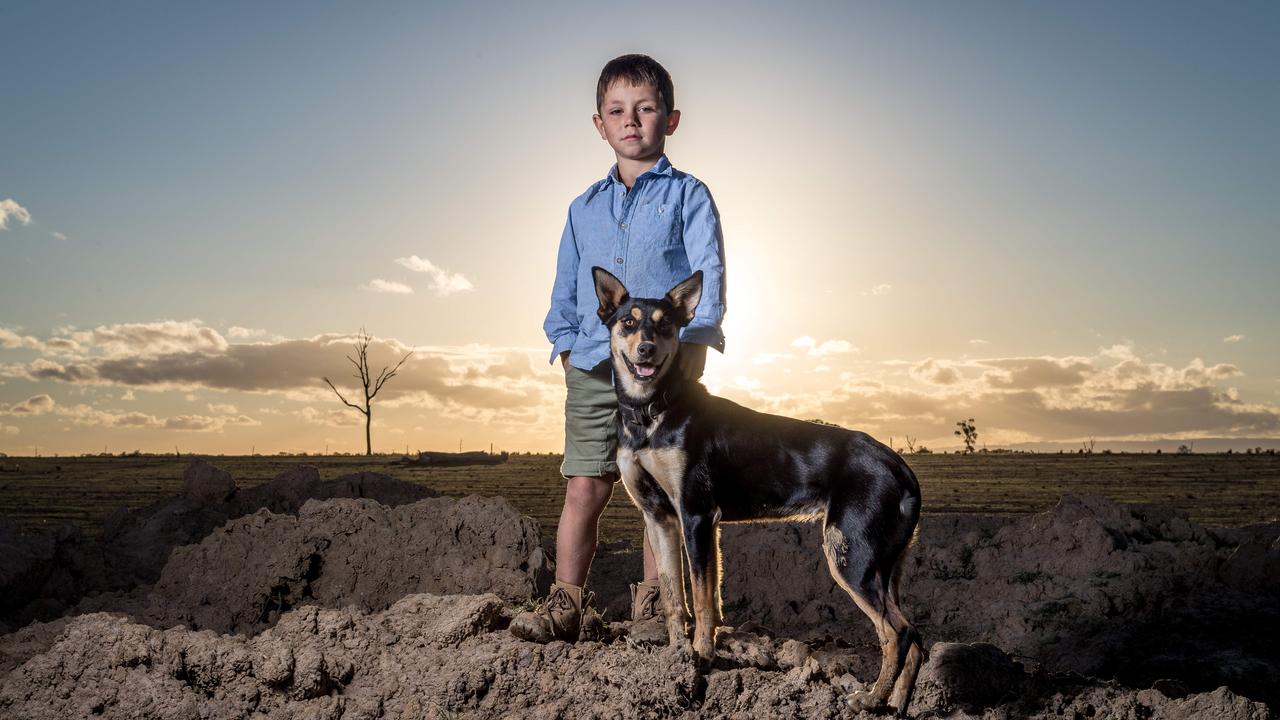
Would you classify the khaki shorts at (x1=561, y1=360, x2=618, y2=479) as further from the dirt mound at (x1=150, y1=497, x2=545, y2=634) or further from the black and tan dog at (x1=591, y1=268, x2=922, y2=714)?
the dirt mound at (x1=150, y1=497, x2=545, y2=634)

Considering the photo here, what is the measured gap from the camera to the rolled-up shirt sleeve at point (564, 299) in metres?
4.43

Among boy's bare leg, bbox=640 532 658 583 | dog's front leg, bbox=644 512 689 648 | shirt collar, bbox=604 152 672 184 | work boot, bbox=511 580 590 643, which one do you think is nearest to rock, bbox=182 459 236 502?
work boot, bbox=511 580 590 643

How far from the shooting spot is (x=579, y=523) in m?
4.52

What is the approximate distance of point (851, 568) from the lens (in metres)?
3.42

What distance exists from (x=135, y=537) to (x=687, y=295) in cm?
616

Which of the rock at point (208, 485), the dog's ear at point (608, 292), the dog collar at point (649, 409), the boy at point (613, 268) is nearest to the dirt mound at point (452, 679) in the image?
the boy at point (613, 268)

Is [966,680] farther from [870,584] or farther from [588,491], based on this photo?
[588,491]

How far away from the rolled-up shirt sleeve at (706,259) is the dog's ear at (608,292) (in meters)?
0.30

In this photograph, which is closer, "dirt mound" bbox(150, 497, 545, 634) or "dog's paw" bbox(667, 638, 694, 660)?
"dog's paw" bbox(667, 638, 694, 660)

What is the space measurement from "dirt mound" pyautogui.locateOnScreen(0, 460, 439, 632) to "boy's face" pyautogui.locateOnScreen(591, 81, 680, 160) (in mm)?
4452

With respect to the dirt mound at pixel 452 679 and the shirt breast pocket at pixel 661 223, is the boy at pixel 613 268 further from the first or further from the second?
the dirt mound at pixel 452 679

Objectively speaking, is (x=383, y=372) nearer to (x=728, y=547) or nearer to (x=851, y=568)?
(x=728, y=547)

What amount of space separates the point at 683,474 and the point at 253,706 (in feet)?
8.26

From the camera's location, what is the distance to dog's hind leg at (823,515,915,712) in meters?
3.39
